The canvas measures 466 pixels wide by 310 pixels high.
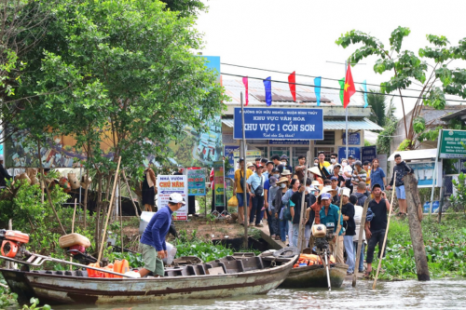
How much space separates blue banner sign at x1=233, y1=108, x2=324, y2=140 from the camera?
18.9 metres

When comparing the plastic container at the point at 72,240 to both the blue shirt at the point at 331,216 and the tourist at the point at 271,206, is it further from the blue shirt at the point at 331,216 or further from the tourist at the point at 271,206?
the tourist at the point at 271,206

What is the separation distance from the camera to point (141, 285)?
35.3 feet

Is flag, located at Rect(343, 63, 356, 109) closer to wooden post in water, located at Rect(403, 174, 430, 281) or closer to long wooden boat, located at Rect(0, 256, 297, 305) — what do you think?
wooden post in water, located at Rect(403, 174, 430, 281)

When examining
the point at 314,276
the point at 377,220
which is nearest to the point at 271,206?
the point at 377,220

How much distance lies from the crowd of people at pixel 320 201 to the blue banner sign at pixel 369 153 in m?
7.86

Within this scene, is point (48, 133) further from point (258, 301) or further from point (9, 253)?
point (258, 301)

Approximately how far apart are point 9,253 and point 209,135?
10790mm

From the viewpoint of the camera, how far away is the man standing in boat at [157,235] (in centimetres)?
1109

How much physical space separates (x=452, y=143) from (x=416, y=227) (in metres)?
7.70

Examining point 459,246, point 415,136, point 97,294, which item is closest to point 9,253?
point 97,294

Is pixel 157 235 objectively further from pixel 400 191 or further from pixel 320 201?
pixel 400 191

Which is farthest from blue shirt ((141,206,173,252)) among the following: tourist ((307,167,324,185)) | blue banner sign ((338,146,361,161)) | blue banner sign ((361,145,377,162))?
blue banner sign ((338,146,361,161))

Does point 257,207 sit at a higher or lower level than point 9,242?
higher

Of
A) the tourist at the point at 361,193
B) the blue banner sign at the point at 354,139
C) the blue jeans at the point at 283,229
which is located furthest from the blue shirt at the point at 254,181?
the blue banner sign at the point at 354,139
